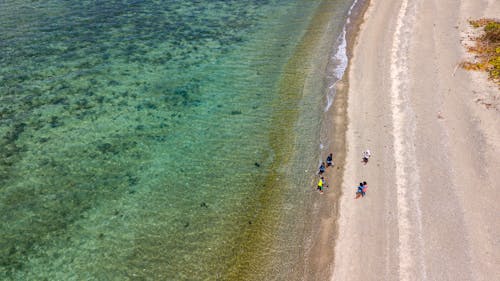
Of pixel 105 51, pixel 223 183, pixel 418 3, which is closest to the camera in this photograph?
pixel 223 183

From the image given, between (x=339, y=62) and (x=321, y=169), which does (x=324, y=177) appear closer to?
(x=321, y=169)

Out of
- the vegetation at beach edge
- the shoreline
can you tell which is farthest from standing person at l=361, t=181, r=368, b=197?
the vegetation at beach edge

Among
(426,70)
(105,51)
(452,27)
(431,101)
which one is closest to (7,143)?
(105,51)

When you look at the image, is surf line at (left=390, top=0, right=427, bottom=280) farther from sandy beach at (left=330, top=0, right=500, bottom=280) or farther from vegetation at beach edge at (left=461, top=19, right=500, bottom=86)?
vegetation at beach edge at (left=461, top=19, right=500, bottom=86)

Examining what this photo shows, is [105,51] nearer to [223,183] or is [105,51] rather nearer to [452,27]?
[223,183]

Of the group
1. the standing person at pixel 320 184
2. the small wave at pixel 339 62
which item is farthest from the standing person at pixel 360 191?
the small wave at pixel 339 62

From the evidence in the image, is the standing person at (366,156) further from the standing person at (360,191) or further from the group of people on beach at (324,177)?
the standing person at (360,191)
